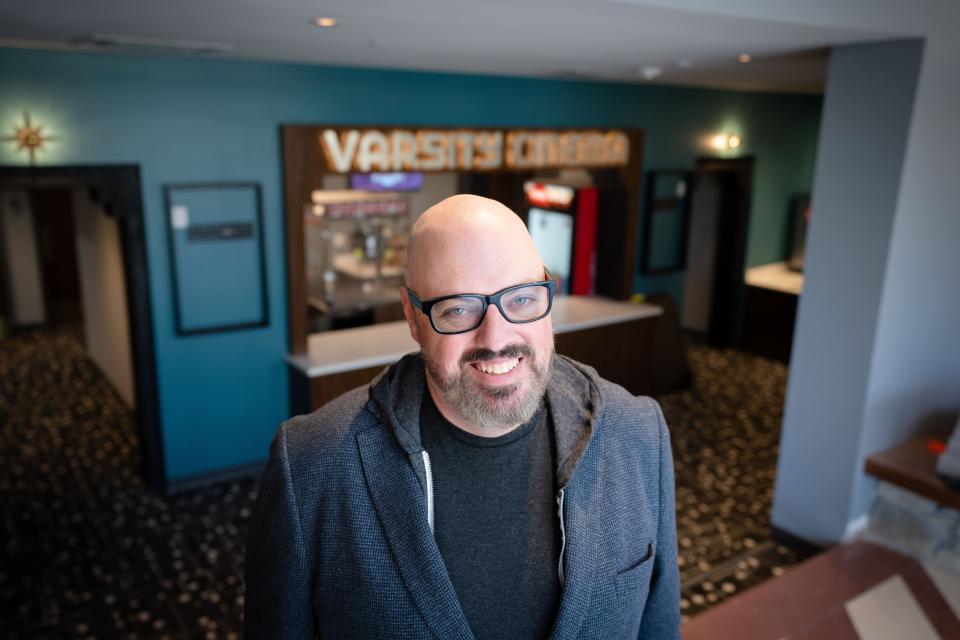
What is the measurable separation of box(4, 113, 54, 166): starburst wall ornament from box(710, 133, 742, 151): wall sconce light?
572cm

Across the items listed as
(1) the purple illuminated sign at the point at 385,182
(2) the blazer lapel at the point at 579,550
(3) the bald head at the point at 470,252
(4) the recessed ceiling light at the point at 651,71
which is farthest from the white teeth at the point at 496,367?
(1) the purple illuminated sign at the point at 385,182

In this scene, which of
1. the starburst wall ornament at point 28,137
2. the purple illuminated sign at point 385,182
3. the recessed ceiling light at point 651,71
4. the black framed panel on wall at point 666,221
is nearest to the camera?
the starburst wall ornament at point 28,137

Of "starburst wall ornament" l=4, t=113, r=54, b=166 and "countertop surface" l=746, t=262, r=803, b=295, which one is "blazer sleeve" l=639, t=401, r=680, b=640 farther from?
"countertop surface" l=746, t=262, r=803, b=295

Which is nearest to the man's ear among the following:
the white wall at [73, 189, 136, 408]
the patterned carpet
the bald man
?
the bald man

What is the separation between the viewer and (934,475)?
389 centimetres

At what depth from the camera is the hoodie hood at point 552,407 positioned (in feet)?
4.95

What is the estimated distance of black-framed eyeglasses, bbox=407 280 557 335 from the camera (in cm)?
143

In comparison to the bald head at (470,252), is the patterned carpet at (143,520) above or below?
below

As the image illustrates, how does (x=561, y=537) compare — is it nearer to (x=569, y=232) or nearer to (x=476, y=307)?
(x=476, y=307)

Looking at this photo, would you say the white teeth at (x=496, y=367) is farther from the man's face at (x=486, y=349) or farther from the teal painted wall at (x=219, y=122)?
the teal painted wall at (x=219, y=122)

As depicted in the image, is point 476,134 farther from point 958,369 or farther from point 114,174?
point 958,369

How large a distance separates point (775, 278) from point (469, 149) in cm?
419

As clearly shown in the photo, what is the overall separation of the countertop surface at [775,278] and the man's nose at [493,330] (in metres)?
7.04

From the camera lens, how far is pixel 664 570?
1.78 meters
